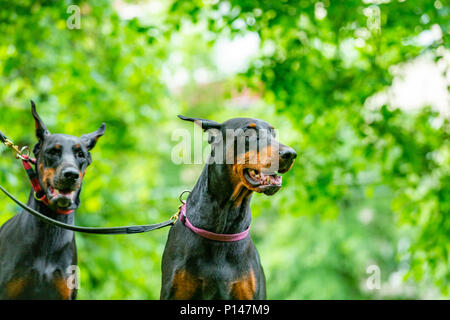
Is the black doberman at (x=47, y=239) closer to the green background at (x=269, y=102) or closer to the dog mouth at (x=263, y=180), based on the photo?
the dog mouth at (x=263, y=180)

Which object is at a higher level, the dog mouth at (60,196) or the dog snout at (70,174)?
the dog snout at (70,174)

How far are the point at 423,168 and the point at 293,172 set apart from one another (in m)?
2.19

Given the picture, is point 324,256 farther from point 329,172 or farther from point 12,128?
point 12,128

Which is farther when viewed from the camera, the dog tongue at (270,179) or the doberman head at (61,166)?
the doberman head at (61,166)

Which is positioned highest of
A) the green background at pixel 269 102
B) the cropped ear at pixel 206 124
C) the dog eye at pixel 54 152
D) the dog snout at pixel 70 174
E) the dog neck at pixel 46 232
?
the green background at pixel 269 102

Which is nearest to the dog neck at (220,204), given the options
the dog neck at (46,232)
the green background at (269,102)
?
the dog neck at (46,232)

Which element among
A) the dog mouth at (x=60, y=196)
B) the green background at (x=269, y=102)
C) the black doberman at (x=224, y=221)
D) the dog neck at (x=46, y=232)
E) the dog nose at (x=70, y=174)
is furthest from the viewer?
the green background at (x=269, y=102)

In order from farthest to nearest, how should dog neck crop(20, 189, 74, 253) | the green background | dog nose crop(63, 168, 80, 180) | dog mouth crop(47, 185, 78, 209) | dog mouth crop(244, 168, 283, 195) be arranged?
the green background, dog neck crop(20, 189, 74, 253), dog mouth crop(47, 185, 78, 209), dog nose crop(63, 168, 80, 180), dog mouth crop(244, 168, 283, 195)

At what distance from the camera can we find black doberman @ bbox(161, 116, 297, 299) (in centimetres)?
353

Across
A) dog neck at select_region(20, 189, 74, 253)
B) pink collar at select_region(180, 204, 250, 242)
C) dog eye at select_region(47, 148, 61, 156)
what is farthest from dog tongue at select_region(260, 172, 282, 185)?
dog neck at select_region(20, 189, 74, 253)

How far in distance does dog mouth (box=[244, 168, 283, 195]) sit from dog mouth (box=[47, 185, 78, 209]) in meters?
1.28

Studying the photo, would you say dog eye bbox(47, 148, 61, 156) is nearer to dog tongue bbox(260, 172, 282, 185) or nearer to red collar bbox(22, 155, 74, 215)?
red collar bbox(22, 155, 74, 215)

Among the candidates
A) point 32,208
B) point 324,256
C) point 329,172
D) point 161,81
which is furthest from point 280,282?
point 32,208

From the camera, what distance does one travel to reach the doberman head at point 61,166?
379cm
